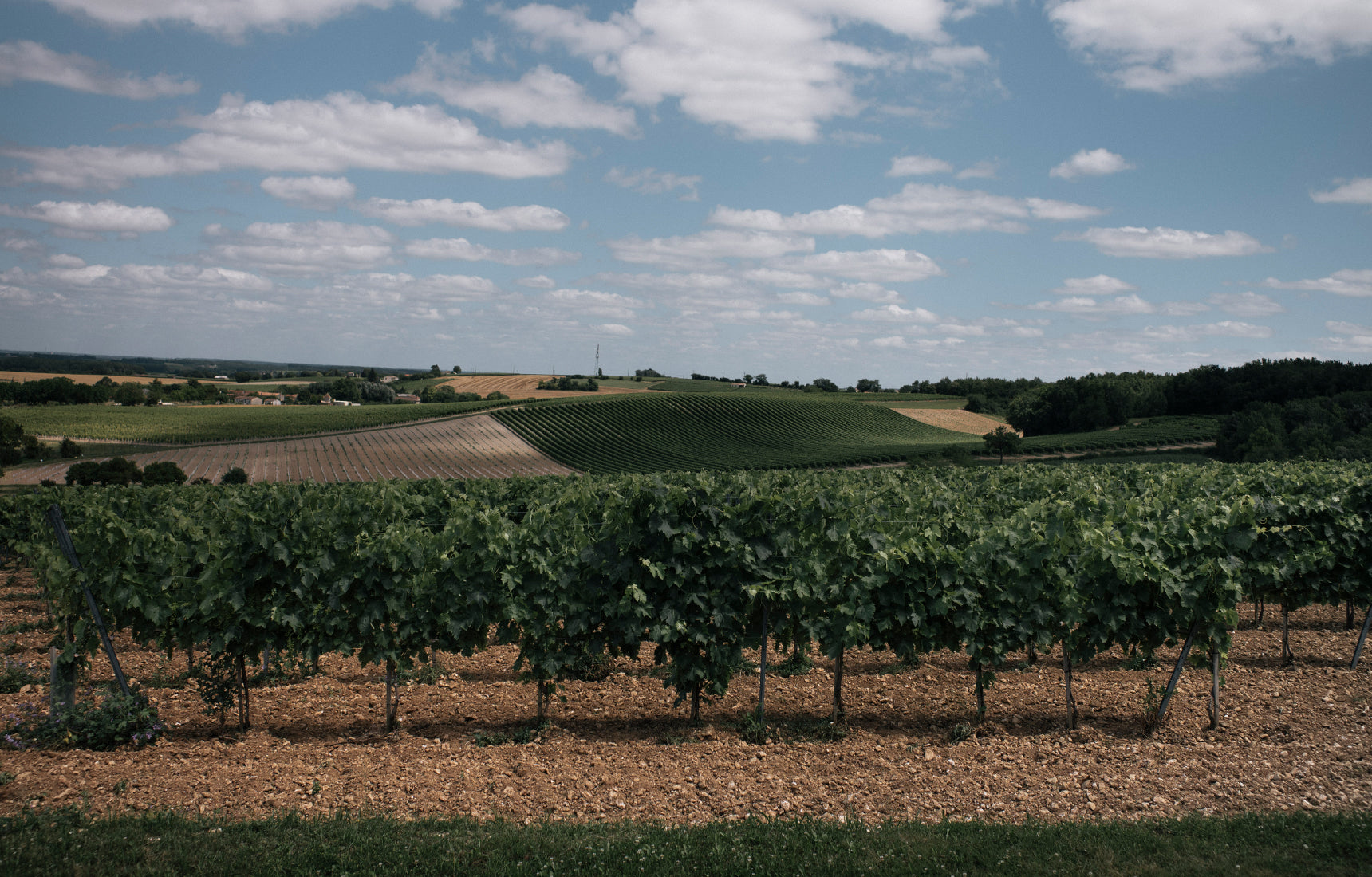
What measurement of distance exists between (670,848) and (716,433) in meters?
70.2

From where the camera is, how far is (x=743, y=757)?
7.45 meters

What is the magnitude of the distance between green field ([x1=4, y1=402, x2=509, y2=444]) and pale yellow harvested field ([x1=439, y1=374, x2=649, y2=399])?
17.6 metres

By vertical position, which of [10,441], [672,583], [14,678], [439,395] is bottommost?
[10,441]

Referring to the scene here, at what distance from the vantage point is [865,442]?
78.2 metres

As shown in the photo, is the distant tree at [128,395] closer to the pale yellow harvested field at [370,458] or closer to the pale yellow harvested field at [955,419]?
the pale yellow harvested field at [370,458]

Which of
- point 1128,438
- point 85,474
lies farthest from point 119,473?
point 1128,438

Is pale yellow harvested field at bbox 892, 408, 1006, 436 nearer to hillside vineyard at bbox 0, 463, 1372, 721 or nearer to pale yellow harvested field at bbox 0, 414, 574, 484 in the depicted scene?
pale yellow harvested field at bbox 0, 414, 574, 484

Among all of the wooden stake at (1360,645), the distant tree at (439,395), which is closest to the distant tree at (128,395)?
the distant tree at (439,395)

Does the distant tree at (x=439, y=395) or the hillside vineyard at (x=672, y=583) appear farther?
the distant tree at (x=439, y=395)

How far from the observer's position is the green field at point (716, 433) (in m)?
64.9

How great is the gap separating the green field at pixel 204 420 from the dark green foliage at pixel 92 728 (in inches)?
2638

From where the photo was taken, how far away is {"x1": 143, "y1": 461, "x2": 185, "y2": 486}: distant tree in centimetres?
4675

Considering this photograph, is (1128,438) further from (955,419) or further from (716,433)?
(716,433)

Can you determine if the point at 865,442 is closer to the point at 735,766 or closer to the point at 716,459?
the point at 716,459
